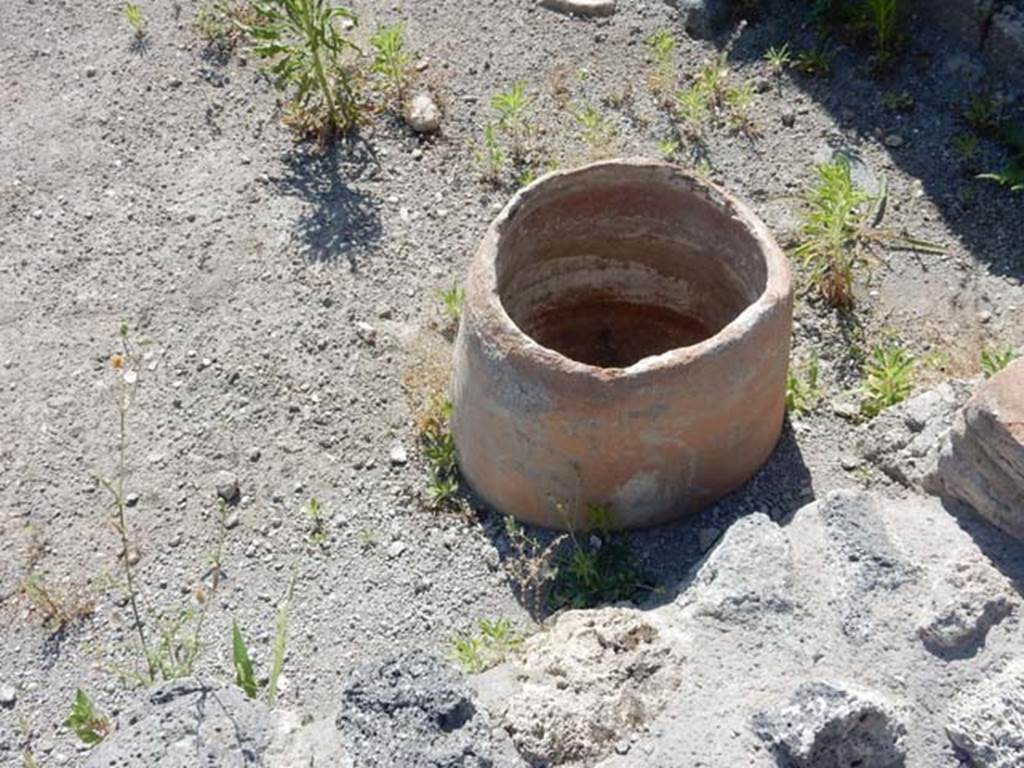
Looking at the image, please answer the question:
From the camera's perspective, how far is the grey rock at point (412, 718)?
2707 mm

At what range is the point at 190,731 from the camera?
9.09 ft

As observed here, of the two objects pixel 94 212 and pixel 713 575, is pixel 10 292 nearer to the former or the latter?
pixel 94 212

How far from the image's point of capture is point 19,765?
348cm

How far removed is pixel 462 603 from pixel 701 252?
49.4 inches

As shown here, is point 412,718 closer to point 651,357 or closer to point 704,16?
point 651,357

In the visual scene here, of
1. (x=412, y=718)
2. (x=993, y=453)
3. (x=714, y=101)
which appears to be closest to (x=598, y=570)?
(x=412, y=718)

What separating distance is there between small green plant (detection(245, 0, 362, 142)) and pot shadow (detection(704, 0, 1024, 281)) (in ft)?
5.34

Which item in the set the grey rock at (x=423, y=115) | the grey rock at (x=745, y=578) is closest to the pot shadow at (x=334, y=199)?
the grey rock at (x=423, y=115)

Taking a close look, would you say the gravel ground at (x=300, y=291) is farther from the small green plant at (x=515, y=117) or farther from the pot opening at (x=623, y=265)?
the pot opening at (x=623, y=265)

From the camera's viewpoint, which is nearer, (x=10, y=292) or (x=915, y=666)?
(x=915, y=666)

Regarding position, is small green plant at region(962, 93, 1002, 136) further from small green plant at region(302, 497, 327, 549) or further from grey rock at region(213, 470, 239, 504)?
grey rock at region(213, 470, 239, 504)

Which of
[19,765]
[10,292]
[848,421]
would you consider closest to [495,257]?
[848,421]

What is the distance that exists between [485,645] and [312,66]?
8.84ft

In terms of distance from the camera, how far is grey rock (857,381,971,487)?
365 cm
